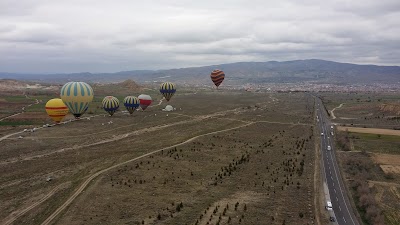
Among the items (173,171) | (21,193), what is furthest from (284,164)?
(21,193)

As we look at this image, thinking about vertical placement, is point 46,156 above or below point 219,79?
below

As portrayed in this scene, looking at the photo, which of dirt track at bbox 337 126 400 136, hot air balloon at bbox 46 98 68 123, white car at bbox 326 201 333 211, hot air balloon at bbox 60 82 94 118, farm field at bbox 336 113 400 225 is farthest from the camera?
dirt track at bbox 337 126 400 136

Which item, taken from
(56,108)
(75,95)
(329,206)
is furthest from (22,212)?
(56,108)

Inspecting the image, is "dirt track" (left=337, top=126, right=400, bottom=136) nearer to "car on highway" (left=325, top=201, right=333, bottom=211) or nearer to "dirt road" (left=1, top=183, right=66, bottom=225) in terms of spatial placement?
"car on highway" (left=325, top=201, right=333, bottom=211)

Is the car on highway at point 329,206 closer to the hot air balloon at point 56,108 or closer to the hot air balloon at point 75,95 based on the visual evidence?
the hot air balloon at point 75,95

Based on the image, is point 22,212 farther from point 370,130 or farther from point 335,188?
point 370,130

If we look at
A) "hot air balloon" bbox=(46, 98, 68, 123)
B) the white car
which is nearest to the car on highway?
the white car

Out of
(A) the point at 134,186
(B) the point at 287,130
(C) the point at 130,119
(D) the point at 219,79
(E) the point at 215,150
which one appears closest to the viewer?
(A) the point at 134,186

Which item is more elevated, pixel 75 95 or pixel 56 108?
pixel 75 95

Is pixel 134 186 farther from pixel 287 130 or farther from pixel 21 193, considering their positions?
pixel 287 130
